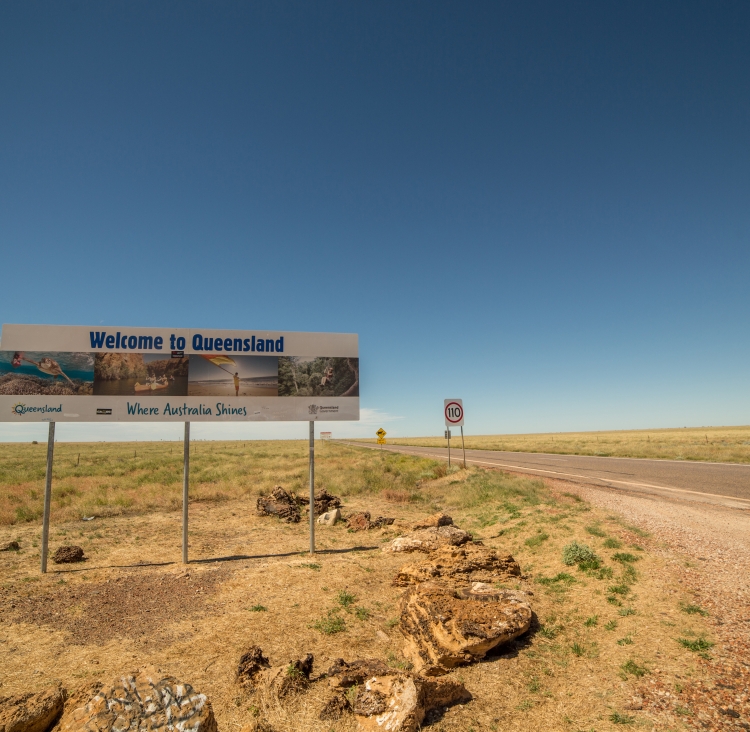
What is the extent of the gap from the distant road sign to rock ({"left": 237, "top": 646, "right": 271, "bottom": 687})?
16.8 meters

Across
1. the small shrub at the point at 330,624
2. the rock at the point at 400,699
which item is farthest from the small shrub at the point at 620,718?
the small shrub at the point at 330,624

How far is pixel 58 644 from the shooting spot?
6.24 metres

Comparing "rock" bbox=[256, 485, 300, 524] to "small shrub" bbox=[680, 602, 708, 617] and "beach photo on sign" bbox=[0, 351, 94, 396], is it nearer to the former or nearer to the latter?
"beach photo on sign" bbox=[0, 351, 94, 396]

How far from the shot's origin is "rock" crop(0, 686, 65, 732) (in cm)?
325

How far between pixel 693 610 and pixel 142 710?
20.7 feet

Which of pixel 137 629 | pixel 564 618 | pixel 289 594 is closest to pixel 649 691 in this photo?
pixel 564 618

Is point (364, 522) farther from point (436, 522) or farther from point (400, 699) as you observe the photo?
point (400, 699)

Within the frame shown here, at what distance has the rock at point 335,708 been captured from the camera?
14.1 feet

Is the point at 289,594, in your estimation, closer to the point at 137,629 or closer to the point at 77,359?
the point at 137,629

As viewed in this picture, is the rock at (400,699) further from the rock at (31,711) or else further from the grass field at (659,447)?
the grass field at (659,447)

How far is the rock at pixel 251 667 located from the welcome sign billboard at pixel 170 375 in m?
6.00

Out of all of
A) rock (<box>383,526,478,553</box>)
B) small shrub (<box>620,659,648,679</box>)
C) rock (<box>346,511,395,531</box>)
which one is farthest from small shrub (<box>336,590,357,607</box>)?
rock (<box>346,511,395,531</box>)

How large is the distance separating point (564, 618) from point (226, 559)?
7346 mm

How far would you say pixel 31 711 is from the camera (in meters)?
3.36
